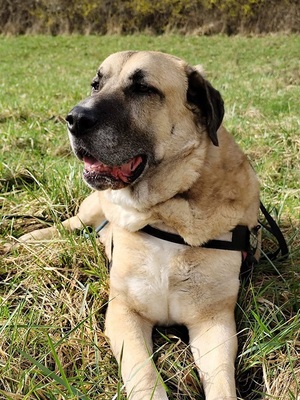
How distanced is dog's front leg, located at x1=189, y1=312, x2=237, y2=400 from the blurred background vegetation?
18635 millimetres

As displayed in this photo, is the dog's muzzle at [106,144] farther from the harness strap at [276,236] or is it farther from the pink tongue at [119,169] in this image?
the harness strap at [276,236]

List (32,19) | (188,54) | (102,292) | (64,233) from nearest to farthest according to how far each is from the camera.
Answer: (102,292), (64,233), (188,54), (32,19)

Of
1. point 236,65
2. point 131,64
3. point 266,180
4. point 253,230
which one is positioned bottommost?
point 236,65

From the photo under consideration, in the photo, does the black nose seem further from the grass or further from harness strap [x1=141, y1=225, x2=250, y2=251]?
the grass

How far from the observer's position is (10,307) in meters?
2.64

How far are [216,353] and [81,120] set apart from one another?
119cm

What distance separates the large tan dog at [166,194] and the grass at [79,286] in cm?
13

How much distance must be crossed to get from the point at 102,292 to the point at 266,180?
1972 millimetres

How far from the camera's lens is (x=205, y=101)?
2658mm

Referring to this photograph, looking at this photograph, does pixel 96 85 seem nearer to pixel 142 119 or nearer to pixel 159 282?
pixel 142 119

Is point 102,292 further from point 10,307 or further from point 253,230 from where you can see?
point 253,230

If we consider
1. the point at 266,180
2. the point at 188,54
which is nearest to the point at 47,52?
the point at 188,54

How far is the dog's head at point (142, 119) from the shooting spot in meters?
2.44

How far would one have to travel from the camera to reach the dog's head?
2436mm
